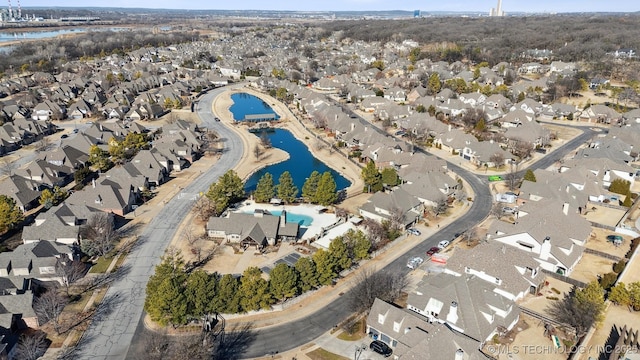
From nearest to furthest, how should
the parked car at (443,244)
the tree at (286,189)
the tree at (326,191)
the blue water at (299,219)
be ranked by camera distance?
the parked car at (443,244)
the blue water at (299,219)
the tree at (326,191)
the tree at (286,189)

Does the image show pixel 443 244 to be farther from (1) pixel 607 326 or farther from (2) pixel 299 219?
(2) pixel 299 219

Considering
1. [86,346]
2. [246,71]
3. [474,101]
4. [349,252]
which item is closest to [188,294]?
[86,346]

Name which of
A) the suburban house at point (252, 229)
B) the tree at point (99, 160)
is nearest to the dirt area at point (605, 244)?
the suburban house at point (252, 229)

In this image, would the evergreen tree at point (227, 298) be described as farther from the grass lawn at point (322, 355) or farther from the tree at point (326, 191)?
the tree at point (326, 191)

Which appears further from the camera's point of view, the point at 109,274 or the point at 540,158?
the point at 540,158

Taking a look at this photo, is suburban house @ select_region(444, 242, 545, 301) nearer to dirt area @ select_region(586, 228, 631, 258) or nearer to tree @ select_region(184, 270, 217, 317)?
dirt area @ select_region(586, 228, 631, 258)

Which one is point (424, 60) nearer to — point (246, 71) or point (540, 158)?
point (246, 71)

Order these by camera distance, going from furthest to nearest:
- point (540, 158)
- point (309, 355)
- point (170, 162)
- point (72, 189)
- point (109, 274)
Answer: point (540, 158), point (170, 162), point (72, 189), point (109, 274), point (309, 355)
